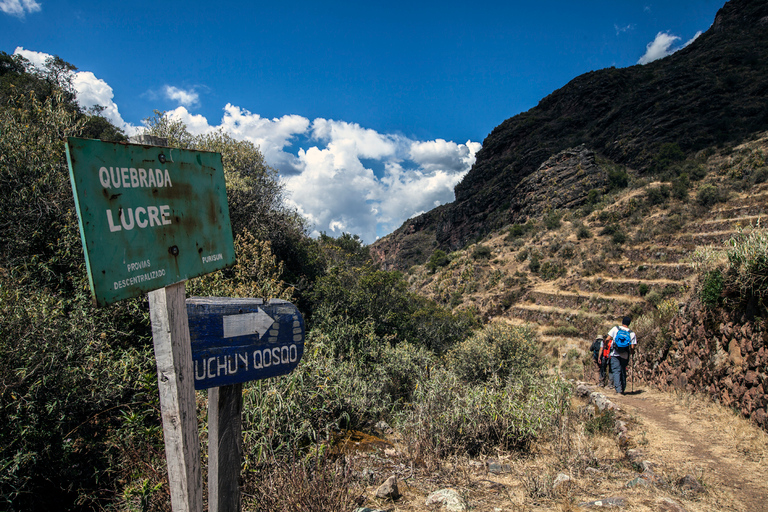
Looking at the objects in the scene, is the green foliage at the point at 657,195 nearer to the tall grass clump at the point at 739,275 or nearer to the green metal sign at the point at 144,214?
the tall grass clump at the point at 739,275

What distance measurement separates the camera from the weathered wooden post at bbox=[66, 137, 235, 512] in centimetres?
121

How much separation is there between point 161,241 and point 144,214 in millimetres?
121

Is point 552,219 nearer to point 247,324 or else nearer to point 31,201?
point 31,201

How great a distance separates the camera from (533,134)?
53.2 meters

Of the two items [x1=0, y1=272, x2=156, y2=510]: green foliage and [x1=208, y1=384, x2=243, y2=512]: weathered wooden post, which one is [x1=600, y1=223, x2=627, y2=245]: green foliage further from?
[x1=208, y1=384, x2=243, y2=512]: weathered wooden post

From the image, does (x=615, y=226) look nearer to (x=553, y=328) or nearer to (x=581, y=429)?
(x=553, y=328)

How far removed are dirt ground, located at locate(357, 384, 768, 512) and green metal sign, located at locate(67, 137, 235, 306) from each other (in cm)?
256

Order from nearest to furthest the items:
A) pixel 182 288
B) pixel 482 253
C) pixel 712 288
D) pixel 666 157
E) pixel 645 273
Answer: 1. pixel 182 288
2. pixel 712 288
3. pixel 645 273
4. pixel 666 157
5. pixel 482 253

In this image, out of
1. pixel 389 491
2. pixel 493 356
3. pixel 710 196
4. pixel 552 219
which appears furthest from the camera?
pixel 552 219

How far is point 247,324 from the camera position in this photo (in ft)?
5.90

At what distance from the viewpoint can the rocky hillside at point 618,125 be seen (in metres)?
30.0

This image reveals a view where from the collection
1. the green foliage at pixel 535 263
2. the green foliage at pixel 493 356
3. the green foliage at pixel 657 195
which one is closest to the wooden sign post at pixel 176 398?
the green foliage at pixel 493 356

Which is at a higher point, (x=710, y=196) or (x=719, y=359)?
(x=710, y=196)

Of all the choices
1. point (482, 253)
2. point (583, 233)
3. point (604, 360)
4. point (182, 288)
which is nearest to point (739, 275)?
point (604, 360)
